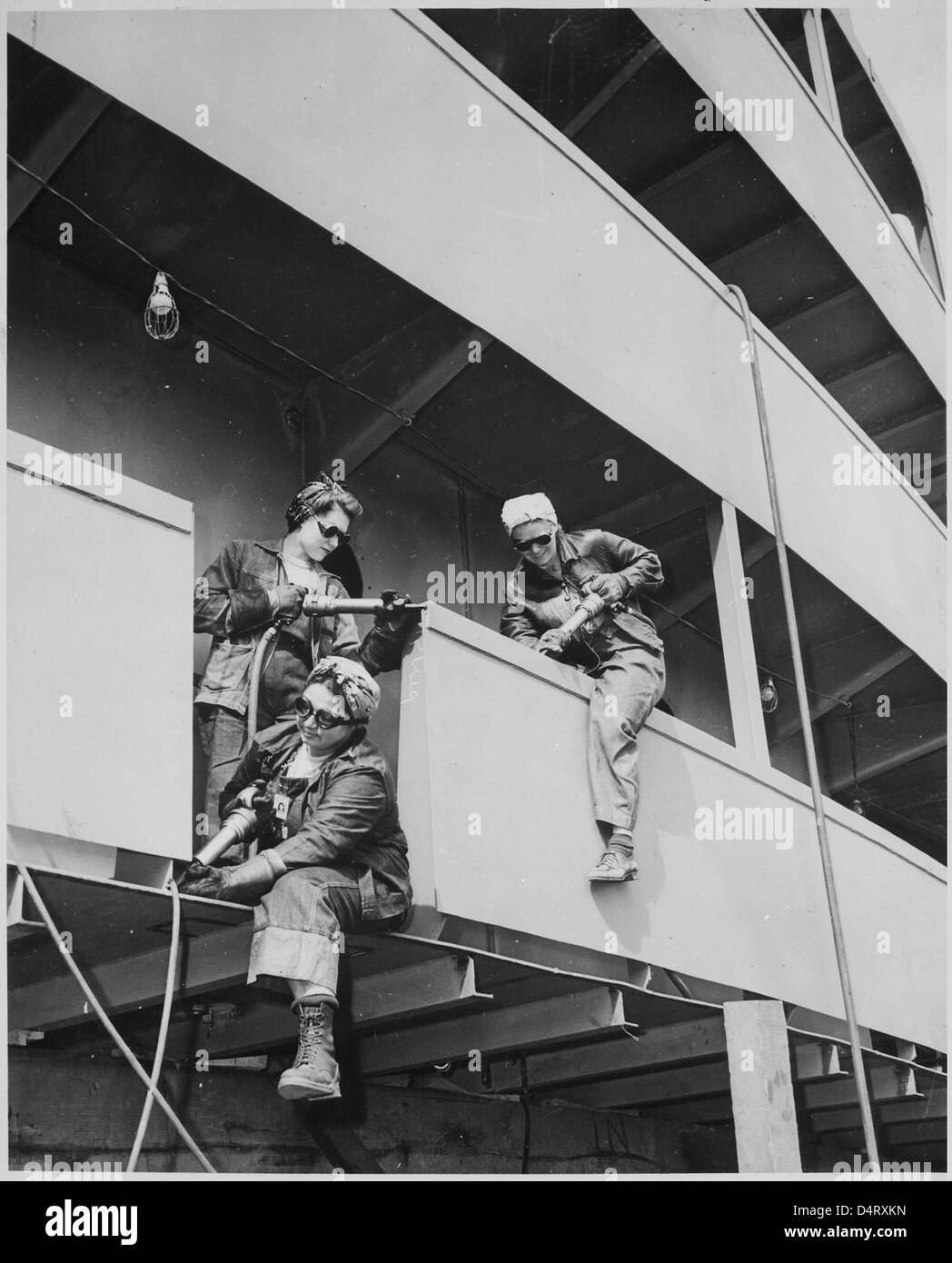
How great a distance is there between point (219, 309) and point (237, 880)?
2.72 metres

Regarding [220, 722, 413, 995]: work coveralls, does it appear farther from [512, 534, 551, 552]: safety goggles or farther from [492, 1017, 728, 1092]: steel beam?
[492, 1017, 728, 1092]: steel beam

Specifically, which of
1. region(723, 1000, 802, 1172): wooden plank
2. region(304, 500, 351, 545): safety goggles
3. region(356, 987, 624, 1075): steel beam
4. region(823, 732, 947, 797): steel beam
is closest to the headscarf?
region(304, 500, 351, 545): safety goggles

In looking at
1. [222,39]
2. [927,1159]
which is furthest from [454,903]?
[927,1159]

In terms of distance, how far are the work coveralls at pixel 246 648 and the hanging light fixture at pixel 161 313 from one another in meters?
0.94

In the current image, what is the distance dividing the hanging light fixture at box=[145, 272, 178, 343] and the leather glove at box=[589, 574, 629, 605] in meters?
2.05

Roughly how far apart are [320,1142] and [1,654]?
8.64 feet

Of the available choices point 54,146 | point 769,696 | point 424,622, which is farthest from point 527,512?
point 769,696

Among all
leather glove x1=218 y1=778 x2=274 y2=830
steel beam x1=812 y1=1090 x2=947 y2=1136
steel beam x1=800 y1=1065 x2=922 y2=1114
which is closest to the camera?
leather glove x1=218 y1=778 x2=274 y2=830

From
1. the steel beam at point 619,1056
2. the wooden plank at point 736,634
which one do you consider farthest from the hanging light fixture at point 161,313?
the steel beam at point 619,1056

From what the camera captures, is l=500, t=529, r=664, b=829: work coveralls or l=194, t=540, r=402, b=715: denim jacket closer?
l=194, t=540, r=402, b=715: denim jacket

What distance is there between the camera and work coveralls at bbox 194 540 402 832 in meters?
5.41

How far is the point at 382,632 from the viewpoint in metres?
5.48

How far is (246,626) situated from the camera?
5.56 m

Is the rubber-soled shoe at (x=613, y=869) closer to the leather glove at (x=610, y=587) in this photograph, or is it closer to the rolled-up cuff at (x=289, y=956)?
the leather glove at (x=610, y=587)
